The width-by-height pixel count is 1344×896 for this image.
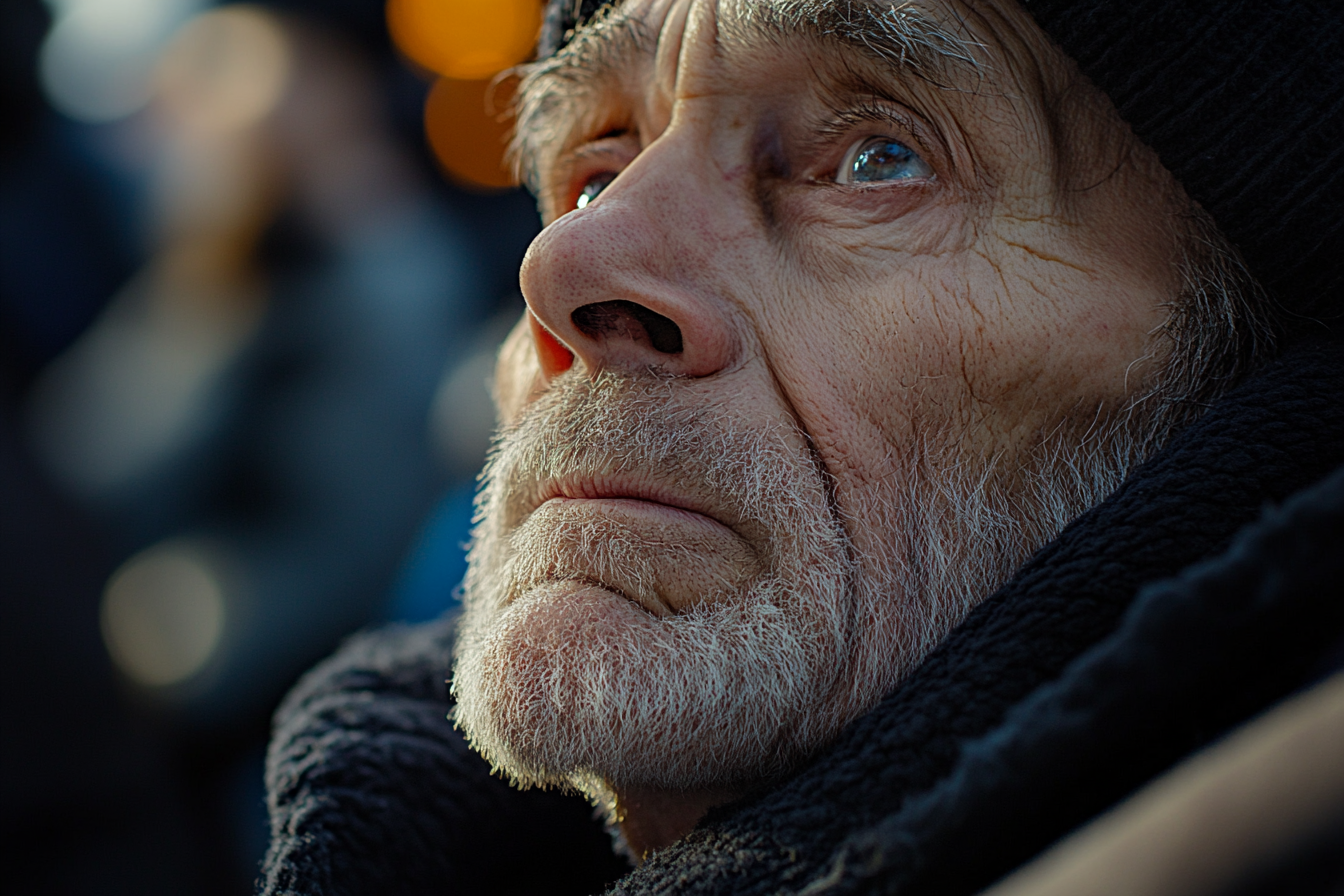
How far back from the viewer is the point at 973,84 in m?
1.08

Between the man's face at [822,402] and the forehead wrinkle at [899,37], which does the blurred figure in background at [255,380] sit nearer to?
the man's face at [822,402]

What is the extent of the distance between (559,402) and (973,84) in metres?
0.63

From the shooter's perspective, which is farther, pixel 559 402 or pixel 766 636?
pixel 559 402

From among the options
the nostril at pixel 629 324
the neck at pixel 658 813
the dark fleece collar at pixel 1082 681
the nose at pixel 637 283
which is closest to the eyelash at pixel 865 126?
the nose at pixel 637 283

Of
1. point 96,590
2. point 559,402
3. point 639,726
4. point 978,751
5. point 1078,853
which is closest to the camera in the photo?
point 1078,853

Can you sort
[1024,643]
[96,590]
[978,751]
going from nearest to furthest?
[978,751] → [1024,643] → [96,590]

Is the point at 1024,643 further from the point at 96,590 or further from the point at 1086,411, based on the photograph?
the point at 96,590

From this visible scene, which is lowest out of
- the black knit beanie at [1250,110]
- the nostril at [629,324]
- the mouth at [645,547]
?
the mouth at [645,547]

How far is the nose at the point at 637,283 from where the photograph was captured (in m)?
1.09

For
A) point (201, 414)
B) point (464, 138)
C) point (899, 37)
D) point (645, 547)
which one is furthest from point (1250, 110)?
point (464, 138)

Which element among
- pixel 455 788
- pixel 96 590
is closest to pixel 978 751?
pixel 455 788

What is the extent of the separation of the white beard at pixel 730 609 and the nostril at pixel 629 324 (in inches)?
2.2

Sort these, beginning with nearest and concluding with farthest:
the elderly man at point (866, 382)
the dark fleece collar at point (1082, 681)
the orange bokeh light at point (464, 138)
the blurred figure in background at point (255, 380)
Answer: the dark fleece collar at point (1082, 681) < the elderly man at point (866, 382) < the blurred figure in background at point (255, 380) < the orange bokeh light at point (464, 138)

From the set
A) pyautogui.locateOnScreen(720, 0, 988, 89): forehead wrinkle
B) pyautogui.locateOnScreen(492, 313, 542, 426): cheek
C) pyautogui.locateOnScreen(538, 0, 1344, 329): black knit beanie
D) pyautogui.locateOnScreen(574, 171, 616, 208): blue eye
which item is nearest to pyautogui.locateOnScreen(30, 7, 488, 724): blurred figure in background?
pyautogui.locateOnScreen(492, 313, 542, 426): cheek
